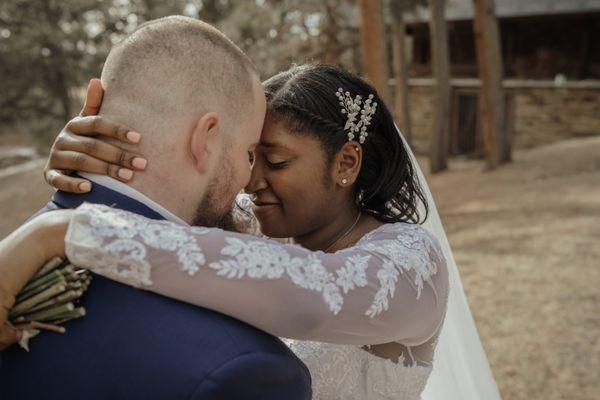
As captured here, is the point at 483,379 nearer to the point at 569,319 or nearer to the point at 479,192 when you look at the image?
the point at 569,319

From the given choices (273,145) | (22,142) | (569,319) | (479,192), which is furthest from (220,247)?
(22,142)

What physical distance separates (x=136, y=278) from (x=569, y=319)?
570 cm

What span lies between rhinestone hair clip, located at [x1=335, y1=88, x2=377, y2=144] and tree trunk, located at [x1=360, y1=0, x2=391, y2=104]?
847cm

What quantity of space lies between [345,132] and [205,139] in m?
0.86

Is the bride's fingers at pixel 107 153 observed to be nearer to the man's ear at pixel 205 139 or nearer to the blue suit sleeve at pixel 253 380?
the man's ear at pixel 205 139

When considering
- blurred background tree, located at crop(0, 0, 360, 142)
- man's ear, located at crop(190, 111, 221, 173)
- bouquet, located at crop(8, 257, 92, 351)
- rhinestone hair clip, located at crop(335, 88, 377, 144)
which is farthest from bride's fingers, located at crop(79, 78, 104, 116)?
blurred background tree, located at crop(0, 0, 360, 142)

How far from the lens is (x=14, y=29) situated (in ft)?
73.8

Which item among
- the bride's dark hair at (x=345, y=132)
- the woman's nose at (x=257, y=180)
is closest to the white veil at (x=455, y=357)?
the bride's dark hair at (x=345, y=132)

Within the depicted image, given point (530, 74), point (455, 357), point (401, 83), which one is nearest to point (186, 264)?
point (455, 357)

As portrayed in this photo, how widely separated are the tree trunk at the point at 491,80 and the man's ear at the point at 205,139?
15005 mm

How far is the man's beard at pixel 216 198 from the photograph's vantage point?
1.71m

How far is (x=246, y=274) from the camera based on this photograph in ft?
4.61

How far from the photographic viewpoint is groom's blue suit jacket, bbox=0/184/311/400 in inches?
49.4

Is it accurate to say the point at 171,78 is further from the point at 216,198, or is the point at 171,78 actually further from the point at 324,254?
the point at 324,254
